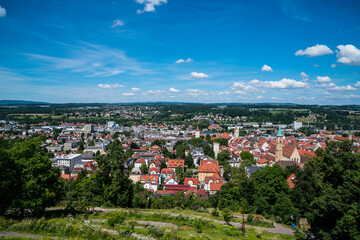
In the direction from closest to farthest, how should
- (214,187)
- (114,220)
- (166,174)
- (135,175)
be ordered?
(114,220) < (214,187) < (135,175) < (166,174)

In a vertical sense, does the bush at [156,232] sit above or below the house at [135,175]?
above

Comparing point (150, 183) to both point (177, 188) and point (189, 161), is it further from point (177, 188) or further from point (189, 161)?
point (189, 161)

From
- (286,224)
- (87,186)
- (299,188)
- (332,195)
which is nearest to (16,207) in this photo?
(87,186)

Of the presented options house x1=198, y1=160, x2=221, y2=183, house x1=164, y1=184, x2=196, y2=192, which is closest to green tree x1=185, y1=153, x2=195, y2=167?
house x1=198, y1=160, x2=221, y2=183

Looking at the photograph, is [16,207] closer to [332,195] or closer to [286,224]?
[332,195]

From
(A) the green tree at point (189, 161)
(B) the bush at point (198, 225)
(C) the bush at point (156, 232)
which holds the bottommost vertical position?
(A) the green tree at point (189, 161)

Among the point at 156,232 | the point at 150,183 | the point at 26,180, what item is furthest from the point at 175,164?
the point at 156,232

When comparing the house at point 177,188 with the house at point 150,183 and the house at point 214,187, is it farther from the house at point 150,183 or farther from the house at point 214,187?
the house at point 214,187

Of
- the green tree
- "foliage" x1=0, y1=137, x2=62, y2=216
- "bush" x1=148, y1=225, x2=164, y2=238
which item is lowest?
the green tree

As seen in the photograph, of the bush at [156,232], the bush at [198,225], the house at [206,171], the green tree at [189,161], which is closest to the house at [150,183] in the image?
the house at [206,171]

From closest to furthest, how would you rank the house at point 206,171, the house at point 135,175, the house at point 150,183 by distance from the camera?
the house at point 150,183 < the house at point 135,175 < the house at point 206,171

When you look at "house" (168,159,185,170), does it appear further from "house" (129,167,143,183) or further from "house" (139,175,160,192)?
"house" (139,175,160,192)

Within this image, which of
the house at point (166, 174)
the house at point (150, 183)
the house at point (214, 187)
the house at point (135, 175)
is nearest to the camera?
the house at point (214, 187)

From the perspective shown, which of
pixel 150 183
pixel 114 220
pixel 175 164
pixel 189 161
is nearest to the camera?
pixel 114 220
